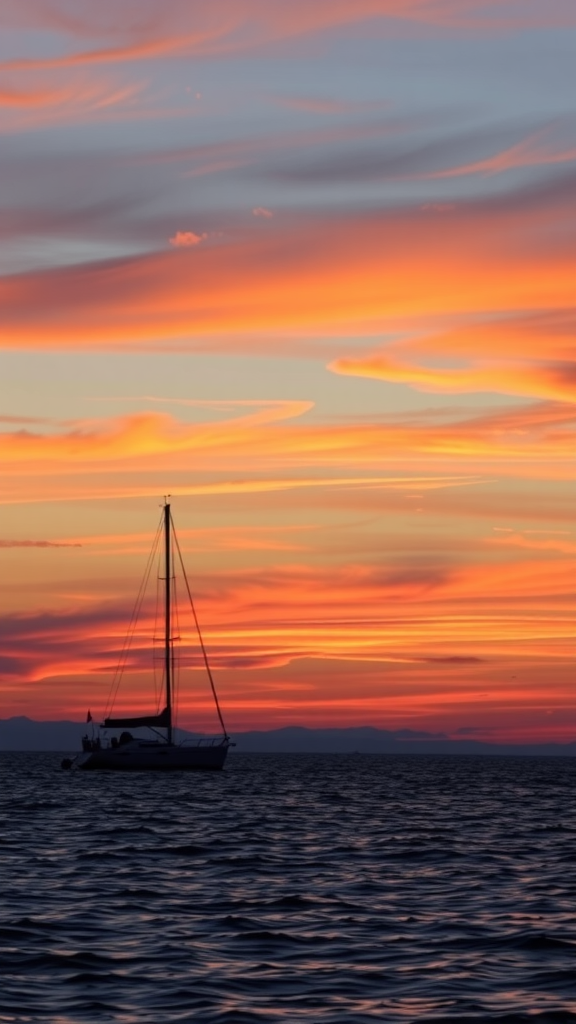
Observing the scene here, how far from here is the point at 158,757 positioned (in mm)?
132875

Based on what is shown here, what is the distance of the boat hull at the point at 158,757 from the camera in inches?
5231

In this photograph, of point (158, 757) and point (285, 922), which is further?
point (158, 757)

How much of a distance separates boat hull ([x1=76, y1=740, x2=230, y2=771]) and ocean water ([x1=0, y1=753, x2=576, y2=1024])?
6873cm

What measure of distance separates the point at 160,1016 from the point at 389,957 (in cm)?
658

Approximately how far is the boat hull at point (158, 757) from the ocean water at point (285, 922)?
68.7 m

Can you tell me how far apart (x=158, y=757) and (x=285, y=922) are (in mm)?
102739

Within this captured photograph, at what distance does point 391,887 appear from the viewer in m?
38.6

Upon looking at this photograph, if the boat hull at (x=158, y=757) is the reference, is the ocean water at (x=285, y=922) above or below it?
below

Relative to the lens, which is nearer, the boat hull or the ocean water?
the ocean water

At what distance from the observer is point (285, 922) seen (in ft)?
104

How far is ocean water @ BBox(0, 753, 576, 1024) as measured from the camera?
→ 23172 millimetres

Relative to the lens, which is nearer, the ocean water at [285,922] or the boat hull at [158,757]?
the ocean water at [285,922]

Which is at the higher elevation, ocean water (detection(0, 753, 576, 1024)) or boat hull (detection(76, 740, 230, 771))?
boat hull (detection(76, 740, 230, 771))

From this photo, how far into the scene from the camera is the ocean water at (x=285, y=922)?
2317 centimetres
